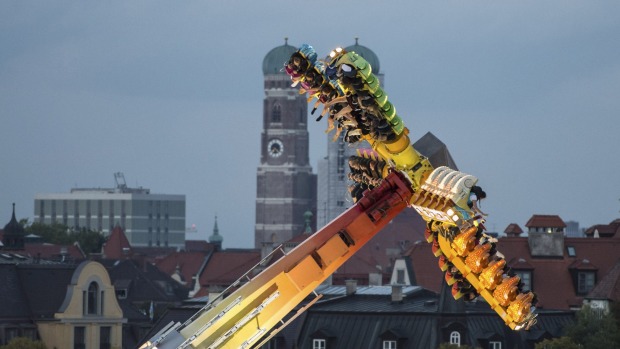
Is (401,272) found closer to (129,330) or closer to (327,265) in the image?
(129,330)

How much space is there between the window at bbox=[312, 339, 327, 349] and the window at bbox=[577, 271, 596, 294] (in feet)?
74.7

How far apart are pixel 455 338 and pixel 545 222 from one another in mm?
26329

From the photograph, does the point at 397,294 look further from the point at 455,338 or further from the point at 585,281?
the point at 585,281

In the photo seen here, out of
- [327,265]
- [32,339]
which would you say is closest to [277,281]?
[327,265]

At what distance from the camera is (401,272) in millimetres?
139625

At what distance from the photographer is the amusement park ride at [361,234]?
104ft

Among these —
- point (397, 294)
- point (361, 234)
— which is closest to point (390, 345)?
point (397, 294)

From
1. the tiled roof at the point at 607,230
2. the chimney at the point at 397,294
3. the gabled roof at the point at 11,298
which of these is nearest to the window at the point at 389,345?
the chimney at the point at 397,294

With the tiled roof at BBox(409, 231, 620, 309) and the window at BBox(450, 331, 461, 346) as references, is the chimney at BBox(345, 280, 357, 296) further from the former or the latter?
the tiled roof at BBox(409, 231, 620, 309)

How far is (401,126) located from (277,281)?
257 centimetres

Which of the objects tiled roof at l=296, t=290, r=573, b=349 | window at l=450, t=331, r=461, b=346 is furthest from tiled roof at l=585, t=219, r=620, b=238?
window at l=450, t=331, r=461, b=346

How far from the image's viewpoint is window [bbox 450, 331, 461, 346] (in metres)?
92.3

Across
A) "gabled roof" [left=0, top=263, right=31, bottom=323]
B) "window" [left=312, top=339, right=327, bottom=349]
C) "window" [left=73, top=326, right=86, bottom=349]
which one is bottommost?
"window" [left=312, top=339, right=327, bottom=349]

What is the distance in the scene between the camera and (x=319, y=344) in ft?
307
